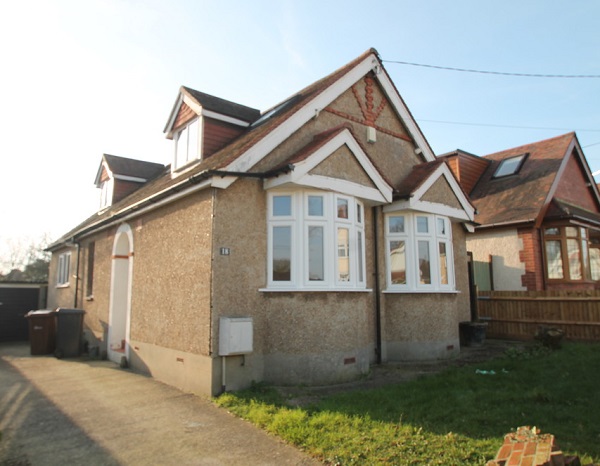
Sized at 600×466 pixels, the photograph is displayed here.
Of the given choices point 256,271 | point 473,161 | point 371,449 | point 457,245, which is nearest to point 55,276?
point 256,271

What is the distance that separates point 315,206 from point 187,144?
450 centimetres

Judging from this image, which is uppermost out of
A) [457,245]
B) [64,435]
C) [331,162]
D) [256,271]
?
[331,162]

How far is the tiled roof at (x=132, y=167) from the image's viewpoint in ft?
53.7

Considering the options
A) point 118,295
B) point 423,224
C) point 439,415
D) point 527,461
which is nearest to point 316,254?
point 439,415

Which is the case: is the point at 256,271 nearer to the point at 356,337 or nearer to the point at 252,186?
the point at 252,186

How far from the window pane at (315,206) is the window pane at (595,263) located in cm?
1572

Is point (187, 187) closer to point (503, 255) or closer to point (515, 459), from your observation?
point (515, 459)

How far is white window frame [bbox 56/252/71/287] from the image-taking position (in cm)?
1711

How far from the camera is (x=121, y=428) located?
19.8ft

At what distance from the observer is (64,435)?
5.81 metres

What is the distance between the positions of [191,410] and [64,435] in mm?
1741

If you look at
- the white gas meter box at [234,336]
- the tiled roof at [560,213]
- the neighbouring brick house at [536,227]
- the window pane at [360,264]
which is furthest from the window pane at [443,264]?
the tiled roof at [560,213]

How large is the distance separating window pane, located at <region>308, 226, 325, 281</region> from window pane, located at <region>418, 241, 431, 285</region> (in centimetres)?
338

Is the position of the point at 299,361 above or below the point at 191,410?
above
